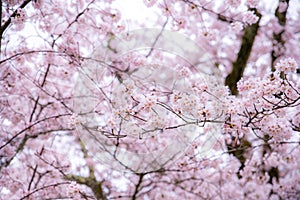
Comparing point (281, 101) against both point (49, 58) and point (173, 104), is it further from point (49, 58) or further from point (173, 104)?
point (49, 58)

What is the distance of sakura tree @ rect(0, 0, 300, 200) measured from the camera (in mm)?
3018

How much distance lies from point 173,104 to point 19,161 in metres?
2.88

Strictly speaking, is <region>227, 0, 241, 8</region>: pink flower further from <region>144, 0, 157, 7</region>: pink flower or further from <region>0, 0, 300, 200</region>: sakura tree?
<region>144, 0, 157, 7</region>: pink flower

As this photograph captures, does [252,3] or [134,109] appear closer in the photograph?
[134,109]

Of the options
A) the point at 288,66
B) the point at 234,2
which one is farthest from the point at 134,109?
the point at 234,2

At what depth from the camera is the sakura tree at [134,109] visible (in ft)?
9.90

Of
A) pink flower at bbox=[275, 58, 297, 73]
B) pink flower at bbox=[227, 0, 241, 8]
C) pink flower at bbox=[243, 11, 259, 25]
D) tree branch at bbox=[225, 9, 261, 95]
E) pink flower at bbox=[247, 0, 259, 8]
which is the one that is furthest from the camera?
tree branch at bbox=[225, 9, 261, 95]

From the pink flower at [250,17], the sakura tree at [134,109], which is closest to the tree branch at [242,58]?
the sakura tree at [134,109]

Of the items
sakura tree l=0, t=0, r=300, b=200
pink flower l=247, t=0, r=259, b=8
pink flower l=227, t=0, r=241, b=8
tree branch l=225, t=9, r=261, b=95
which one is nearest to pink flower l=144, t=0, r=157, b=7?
sakura tree l=0, t=0, r=300, b=200

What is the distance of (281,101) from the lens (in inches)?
114

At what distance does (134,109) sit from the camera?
3.10 m

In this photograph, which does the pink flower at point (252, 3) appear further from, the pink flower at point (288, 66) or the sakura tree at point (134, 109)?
the pink flower at point (288, 66)

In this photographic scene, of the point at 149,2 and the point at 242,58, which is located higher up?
the point at 242,58

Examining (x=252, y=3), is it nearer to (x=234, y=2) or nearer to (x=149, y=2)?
(x=234, y=2)
